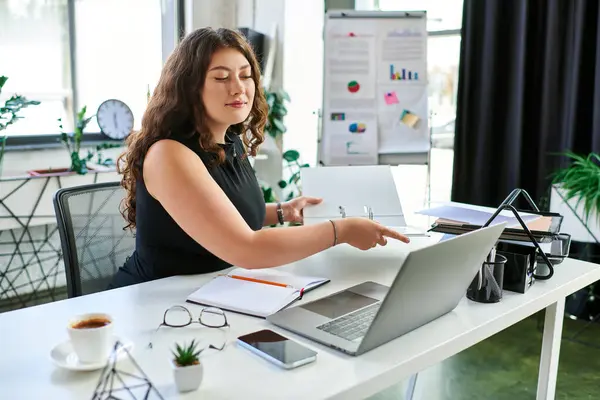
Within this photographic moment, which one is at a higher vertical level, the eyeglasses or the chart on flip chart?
the chart on flip chart

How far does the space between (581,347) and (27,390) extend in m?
2.65

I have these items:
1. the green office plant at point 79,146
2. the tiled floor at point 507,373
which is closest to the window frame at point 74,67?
the green office plant at point 79,146

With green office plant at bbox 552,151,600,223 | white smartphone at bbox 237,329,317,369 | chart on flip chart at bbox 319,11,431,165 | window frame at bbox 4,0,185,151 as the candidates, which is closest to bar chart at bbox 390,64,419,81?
chart on flip chart at bbox 319,11,431,165

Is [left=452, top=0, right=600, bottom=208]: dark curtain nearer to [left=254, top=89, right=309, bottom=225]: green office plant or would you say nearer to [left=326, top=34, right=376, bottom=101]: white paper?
[left=326, top=34, right=376, bottom=101]: white paper

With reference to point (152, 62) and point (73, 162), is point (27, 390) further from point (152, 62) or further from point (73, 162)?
point (152, 62)

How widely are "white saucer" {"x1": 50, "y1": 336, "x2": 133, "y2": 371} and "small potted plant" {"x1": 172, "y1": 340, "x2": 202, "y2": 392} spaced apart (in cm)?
14

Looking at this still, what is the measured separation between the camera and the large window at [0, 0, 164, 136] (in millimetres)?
3414

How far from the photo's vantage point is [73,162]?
307 cm

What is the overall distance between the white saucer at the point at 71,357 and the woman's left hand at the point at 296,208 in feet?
2.69

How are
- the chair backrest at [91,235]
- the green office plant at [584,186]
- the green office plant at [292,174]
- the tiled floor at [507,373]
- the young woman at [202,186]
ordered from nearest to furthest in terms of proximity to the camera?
the young woman at [202,186], the chair backrest at [91,235], the tiled floor at [507,373], the green office plant at [584,186], the green office plant at [292,174]

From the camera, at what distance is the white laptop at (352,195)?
175 cm

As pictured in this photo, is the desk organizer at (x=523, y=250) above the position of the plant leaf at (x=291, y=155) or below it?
below

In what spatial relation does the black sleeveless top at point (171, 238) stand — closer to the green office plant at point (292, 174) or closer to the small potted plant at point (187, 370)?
the small potted plant at point (187, 370)

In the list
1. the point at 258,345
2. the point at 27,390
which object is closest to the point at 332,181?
the point at 258,345
